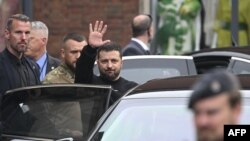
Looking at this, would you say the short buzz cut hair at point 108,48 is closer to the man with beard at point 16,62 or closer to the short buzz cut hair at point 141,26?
the man with beard at point 16,62

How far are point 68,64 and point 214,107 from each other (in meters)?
5.36

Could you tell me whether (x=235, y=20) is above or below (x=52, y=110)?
above

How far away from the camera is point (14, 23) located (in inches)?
283

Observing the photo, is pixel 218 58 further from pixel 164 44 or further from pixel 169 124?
pixel 164 44

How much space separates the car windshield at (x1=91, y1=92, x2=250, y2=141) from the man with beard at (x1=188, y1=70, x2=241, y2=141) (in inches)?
97.8

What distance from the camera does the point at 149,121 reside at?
15.0 ft

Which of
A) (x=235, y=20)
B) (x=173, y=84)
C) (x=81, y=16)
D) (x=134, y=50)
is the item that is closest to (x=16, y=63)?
(x=173, y=84)

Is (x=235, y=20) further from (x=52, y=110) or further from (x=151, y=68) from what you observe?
(x=52, y=110)

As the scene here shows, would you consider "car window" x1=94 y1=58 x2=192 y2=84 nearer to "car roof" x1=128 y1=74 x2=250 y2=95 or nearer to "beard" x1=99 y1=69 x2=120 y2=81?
"beard" x1=99 y1=69 x2=120 y2=81

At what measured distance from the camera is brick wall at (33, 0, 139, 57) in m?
13.6

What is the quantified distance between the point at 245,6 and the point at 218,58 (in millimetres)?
5445

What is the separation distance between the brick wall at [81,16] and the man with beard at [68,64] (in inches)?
246

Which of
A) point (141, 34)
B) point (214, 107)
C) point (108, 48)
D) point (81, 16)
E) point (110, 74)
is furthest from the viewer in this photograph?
point (81, 16)

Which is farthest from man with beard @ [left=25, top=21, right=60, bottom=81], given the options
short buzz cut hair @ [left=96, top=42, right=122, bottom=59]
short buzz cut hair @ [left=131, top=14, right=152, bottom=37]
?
short buzz cut hair @ [left=131, top=14, right=152, bottom=37]
